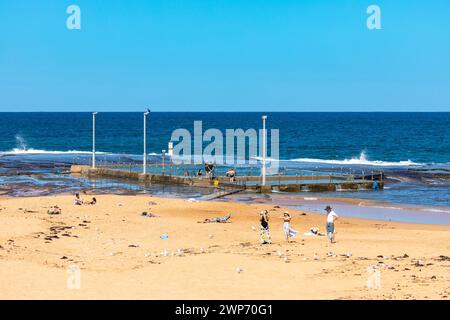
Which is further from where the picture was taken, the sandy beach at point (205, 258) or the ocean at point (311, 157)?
the ocean at point (311, 157)

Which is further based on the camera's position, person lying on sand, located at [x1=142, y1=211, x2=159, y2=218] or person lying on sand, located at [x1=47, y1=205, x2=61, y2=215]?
person lying on sand, located at [x1=142, y1=211, x2=159, y2=218]

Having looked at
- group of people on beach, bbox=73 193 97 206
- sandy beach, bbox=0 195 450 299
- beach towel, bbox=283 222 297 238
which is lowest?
sandy beach, bbox=0 195 450 299

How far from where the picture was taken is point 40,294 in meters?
18.1

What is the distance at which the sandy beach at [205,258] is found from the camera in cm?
1867

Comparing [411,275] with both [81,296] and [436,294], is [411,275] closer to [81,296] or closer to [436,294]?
[436,294]

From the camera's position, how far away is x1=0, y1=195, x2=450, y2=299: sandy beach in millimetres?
18672

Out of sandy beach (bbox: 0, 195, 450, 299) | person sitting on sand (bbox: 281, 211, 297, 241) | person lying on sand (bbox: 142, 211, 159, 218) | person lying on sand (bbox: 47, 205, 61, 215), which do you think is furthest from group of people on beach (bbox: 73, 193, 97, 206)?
person sitting on sand (bbox: 281, 211, 297, 241)

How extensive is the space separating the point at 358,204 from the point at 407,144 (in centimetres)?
9528

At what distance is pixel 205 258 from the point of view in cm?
2345

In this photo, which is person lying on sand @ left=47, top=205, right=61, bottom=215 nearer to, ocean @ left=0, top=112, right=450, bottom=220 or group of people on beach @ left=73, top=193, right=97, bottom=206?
group of people on beach @ left=73, top=193, right=97, bottom=206

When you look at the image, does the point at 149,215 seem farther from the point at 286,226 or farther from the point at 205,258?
the point at 205,258

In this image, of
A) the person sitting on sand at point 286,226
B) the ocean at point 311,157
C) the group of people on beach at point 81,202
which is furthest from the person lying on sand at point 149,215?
the ocean at point 311,157


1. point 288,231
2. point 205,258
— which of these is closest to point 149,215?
point 288,231

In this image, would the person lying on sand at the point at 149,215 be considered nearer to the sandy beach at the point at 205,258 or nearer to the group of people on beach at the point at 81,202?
the sandy beach at the point at 205,258
